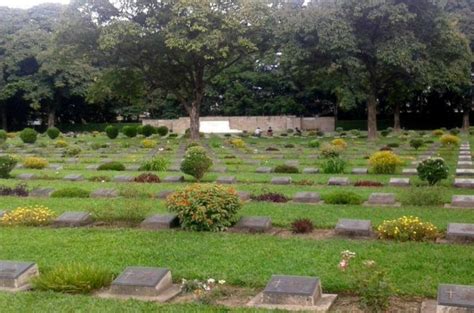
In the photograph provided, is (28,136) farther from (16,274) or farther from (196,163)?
(16,274)

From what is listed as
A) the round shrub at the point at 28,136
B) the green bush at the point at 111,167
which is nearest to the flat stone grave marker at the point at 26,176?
the green bush at the point at 111,167

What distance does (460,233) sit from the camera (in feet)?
24.0

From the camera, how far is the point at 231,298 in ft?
17.7

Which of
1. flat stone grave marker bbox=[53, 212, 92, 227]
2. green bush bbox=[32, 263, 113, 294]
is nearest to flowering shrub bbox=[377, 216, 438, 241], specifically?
green bush bbox=[32, 263, 113, 294]

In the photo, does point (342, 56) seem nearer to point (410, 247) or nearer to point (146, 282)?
point (410, 247)

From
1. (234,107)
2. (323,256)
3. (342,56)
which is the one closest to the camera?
(323,256)

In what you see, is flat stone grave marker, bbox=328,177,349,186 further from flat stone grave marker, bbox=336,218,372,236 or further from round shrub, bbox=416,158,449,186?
flat stone grave marker, bbox=336,218,372,236

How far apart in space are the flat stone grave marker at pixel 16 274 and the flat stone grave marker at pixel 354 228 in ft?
12.9

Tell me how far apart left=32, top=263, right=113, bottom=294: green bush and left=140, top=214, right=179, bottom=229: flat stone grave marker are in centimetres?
245

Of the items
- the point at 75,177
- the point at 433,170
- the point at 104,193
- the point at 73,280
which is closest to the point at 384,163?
the point at 433,170

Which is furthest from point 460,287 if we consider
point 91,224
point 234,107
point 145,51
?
point 234,107

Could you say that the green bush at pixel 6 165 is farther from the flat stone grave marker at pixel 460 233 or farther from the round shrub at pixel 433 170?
the flat stone grave marker at pixel 460 233

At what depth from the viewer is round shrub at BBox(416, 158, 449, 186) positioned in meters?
12.4

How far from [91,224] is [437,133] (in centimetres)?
→ 2676
